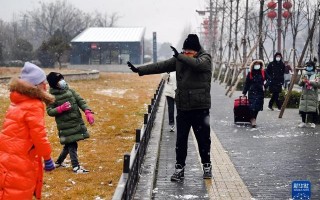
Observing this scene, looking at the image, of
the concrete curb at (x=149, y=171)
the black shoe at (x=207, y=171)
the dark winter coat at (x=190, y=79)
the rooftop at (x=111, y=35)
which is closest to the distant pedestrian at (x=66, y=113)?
the concrete curb at (x=149, y=171)

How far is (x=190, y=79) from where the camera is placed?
5895mm

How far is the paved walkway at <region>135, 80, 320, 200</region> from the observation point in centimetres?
580

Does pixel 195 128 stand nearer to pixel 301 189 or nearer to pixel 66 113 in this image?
pixel 301 189

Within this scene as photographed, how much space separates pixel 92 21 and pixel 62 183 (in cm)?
8798

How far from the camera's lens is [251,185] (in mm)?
6129

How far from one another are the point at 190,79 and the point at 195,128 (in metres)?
0.70

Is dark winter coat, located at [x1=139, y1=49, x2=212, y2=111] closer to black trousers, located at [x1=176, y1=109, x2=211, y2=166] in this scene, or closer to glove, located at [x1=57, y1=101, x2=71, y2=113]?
black trousers, located at [x1=176, y1=109, x2=211, y2=166]

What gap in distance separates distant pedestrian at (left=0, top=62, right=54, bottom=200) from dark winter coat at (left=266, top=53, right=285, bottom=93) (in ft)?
35.4

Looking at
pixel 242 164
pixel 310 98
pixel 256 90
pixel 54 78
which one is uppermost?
pixel 54 78

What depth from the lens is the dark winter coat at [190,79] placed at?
5.88 m

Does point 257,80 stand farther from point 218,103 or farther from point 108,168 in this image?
point 218,103

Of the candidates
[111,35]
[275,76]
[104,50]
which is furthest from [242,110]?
[111,35]

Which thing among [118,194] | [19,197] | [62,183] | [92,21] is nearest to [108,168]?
[62,183]

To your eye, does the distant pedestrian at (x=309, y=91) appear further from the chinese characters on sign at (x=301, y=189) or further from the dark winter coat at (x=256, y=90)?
the chinese characters on sign at (x=301, y=189)
